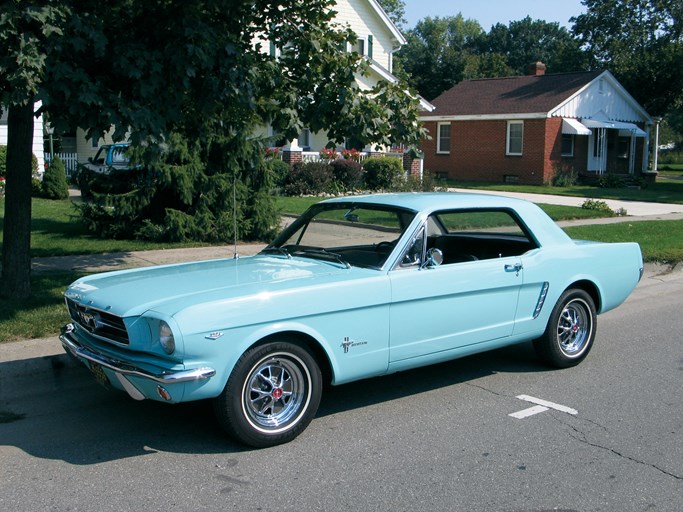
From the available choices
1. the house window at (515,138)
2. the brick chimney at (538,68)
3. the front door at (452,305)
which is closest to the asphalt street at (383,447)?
the front door at (452,305)

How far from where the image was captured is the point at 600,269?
690cm

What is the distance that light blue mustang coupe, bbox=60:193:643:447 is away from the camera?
464 centimetres

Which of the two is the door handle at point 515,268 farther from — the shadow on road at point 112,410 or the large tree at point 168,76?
the large tree at point 168,76

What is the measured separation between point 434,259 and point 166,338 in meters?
2.12

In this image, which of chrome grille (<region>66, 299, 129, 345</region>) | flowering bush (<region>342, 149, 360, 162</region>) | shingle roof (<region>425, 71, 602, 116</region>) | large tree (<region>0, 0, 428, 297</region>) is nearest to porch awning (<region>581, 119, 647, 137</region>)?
shingle roof (<region>425, 71, 602, 116</region>)

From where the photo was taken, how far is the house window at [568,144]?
34562mm

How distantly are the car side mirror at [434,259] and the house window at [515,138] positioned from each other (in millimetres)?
30076

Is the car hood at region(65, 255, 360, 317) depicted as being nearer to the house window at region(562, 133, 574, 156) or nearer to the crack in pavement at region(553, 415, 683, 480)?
the crack in pavement at region(553, 415, 683, 480)

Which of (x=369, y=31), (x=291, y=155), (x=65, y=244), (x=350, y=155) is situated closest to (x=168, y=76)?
(x=65, y=244)

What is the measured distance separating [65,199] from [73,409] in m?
15.9

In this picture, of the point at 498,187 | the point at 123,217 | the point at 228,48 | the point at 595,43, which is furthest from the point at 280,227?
the point at 595,43

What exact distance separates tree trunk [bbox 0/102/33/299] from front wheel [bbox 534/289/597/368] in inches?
212

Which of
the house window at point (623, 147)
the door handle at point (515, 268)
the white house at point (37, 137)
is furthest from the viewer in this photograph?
the house window at point (623, 147)

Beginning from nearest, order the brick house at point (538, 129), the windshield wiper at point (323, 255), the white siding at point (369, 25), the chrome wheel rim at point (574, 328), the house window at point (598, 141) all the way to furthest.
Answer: the windshield wiper at point (323, 255), the chrome wheel rim at point (574, 328), the white siding at point (369, 25), the brick house at point (538, 129), the house window at point (598, 141)
